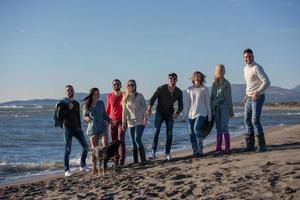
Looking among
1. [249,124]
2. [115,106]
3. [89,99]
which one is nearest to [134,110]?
[115,106]

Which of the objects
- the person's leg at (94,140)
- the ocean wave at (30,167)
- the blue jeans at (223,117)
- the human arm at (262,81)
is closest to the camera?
the human arm at (262,81)

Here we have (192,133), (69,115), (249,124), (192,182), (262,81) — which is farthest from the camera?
(192,133)

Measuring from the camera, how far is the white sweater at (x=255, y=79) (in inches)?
330

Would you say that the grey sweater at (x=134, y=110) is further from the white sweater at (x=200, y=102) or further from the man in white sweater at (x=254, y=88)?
the man in white sweater at (x=254, y=88)

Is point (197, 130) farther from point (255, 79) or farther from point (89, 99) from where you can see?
point (89, 99)

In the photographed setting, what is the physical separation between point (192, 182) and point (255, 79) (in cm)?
294

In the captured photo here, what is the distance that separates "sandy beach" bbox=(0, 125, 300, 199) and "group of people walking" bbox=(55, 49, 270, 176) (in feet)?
2.13

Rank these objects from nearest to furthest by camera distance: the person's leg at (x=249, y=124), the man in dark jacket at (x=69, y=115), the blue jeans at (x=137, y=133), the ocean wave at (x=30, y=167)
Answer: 1. the person's leg at (x=249, y=124)
2. the man in dark jacket at (x=69, y=115)
3. the blue jeans at (x=137, y=133)
4. the ocean wave at (x=30, y=167)

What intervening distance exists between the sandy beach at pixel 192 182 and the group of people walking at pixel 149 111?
2.13 feet

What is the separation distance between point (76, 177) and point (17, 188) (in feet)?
3.87

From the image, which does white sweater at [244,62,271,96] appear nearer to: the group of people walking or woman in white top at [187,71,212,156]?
the group of people walking

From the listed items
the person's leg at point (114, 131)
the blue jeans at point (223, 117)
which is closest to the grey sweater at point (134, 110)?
the person's leg at point (114, 131)

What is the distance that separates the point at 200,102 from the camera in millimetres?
9156

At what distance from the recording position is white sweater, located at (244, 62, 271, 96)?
8383mm
